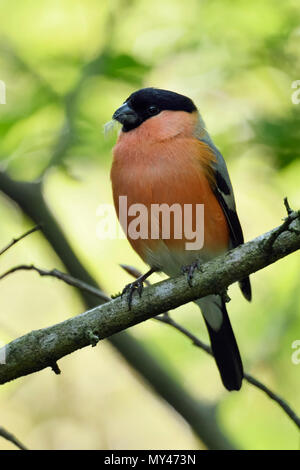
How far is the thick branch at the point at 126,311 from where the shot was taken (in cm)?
393

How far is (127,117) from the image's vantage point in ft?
18.2

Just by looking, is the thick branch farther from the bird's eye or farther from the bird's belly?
the bird's eye

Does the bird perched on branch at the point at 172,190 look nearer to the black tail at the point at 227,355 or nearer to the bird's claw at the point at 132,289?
the black tail at the point at 227,355

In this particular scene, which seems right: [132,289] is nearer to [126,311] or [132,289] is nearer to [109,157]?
[126,311]

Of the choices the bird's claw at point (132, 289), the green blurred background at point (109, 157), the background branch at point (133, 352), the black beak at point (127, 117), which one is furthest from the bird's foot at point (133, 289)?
the black beak at point (127, 117)

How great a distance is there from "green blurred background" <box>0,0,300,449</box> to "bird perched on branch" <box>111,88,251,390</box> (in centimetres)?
26

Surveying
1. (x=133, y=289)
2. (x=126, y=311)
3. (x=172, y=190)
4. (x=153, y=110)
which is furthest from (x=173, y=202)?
(x=126, y=311)

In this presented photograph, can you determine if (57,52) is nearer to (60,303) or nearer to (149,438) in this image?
(60,303)

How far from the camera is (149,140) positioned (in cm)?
536

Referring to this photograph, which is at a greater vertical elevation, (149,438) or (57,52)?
(57,52)

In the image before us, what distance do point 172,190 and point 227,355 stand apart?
1.41 metres

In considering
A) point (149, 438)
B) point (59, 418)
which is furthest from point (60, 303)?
point (149, 438)

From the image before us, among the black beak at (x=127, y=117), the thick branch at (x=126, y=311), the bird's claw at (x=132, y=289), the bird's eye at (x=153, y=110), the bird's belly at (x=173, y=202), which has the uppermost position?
the bird's eye at (x=153, y=110)

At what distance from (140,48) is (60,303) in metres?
3.19
